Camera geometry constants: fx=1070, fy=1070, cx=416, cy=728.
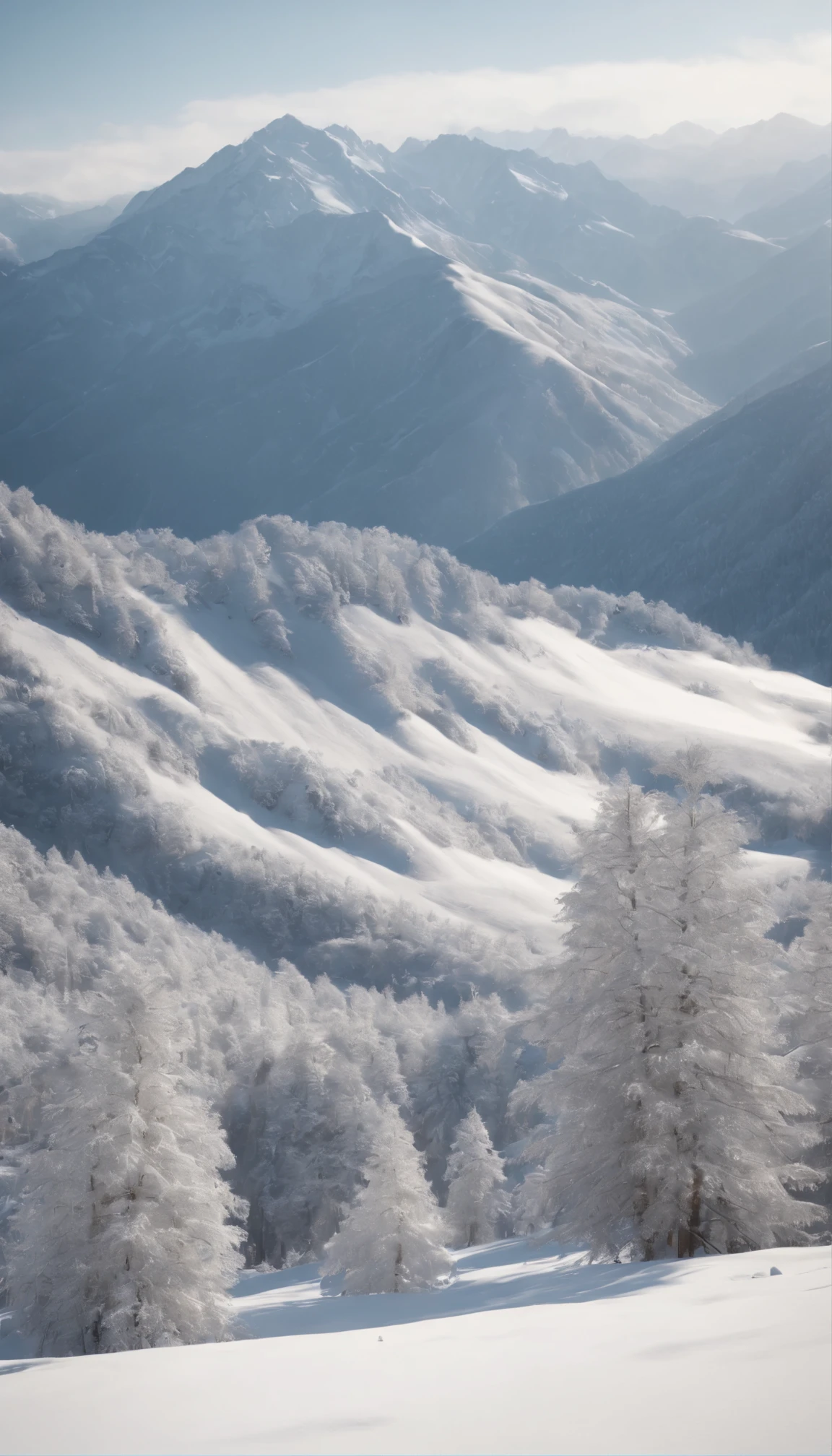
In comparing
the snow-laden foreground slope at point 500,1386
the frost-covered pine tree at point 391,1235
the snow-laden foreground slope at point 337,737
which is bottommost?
the frost-covered pine tree at point 391,1235

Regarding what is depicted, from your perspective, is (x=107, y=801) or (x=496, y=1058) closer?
(x=496, y=1058)

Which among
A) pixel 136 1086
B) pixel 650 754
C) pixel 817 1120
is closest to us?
pixel 136 1086

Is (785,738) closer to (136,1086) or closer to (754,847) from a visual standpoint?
(754,847)

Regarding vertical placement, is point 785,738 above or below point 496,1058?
above

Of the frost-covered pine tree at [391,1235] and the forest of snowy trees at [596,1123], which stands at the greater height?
the forest of snowy trees at [596,1123]

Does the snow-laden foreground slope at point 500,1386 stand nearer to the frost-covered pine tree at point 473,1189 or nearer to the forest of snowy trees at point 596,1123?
the forest of snowy trees at point 596,1123

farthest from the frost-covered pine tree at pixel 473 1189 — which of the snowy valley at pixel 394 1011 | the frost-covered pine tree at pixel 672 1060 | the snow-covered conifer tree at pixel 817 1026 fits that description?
the frost-covered pine tree at pixel 672 1060

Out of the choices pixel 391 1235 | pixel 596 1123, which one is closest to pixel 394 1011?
pixel 391 1235

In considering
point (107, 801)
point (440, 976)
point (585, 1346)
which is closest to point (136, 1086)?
point (585, 1346)
